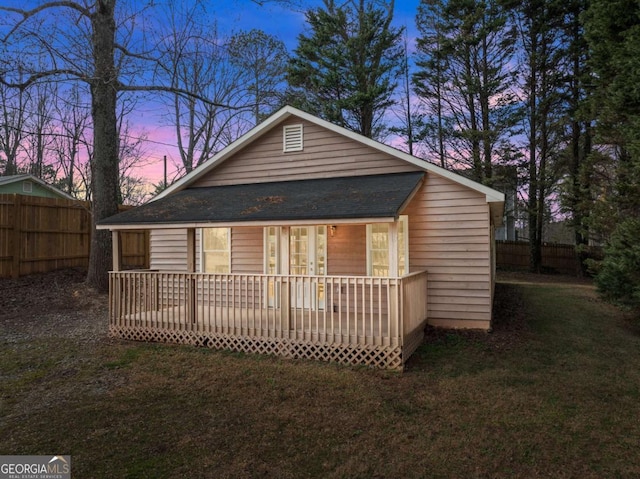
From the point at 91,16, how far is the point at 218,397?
11560mm

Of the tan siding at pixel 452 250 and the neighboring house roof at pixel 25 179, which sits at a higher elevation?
the neighboring house roof at pixel 25 179

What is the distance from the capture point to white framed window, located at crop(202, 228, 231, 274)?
9781mm

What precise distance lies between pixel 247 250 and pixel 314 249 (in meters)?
1.74

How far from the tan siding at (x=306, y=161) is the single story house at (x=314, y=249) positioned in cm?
2

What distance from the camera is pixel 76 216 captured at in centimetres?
1312

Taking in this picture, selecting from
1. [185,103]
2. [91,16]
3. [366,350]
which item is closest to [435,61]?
[185,103]

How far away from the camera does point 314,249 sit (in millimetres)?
8906

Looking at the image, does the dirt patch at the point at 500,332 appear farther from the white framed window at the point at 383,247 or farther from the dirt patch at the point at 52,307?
the dirt patch at the point at 52,307

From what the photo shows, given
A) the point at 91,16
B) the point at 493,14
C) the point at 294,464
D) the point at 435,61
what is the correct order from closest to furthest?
the point at 294,464 → the point at 91,16 → the point at 493,14 → the point at 435,61

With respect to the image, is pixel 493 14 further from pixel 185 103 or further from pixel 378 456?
pixel 378 456

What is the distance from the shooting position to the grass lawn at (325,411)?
3.44 m

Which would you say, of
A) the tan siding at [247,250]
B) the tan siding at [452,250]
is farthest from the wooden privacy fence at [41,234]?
the tan siding at [452,250]

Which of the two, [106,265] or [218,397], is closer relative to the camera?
[218,397]

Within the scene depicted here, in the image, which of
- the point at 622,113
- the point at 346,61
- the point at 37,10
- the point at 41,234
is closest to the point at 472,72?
the point at 346,61
